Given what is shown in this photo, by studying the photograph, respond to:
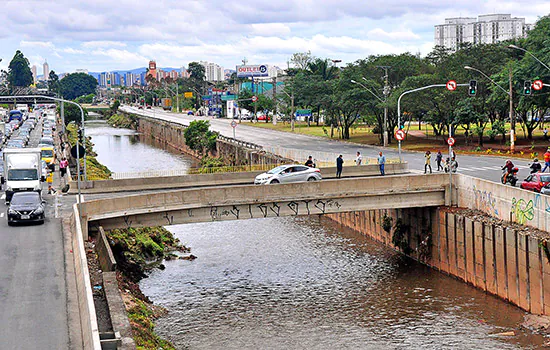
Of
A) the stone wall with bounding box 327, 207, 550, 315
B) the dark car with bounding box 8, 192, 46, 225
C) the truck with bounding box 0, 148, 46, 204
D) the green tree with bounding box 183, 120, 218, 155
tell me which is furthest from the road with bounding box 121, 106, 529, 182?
the dark car with bounding box 8, 192, 46, 225

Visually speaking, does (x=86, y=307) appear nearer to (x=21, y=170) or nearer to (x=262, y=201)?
(x=262, y=201)

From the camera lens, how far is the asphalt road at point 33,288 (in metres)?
19.8

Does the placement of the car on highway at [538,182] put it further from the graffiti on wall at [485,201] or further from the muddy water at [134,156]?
the muddy water at [134,156]

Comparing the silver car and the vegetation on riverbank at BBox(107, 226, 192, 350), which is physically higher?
the silver car

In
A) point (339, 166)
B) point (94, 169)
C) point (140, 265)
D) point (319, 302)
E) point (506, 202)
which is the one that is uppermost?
point (339, 166)

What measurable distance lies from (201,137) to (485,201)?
236ft

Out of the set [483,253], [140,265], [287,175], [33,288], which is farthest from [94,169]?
[33,288]

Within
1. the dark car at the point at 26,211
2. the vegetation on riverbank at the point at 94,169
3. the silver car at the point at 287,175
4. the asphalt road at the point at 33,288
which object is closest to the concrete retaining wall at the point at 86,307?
the asphalt road at the point at 33,288

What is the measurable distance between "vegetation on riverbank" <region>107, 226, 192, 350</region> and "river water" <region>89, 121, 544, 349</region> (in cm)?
96

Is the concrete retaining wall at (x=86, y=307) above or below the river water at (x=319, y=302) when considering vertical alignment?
above

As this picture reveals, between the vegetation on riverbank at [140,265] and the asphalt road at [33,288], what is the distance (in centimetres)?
310

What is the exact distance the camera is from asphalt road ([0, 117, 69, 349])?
19.8 metres

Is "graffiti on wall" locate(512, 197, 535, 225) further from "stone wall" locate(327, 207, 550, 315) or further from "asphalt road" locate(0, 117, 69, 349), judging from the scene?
"asphalt road" locate(0, 117, 69, 349)

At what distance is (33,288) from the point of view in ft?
79.3
